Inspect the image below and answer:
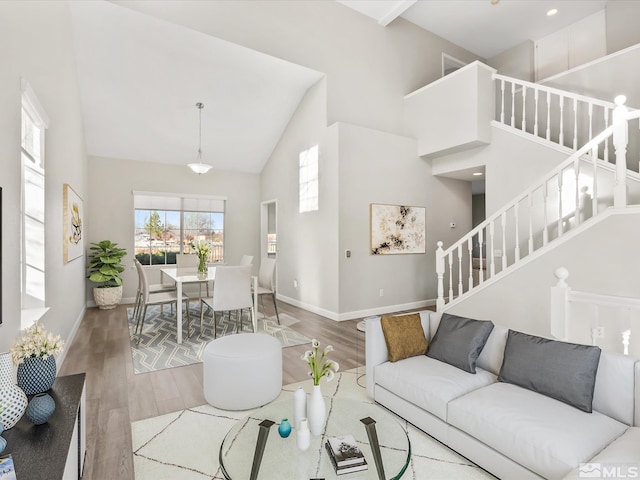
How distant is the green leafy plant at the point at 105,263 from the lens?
229 inches

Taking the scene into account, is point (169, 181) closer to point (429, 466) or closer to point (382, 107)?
point (382, 107)

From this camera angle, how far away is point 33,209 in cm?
290

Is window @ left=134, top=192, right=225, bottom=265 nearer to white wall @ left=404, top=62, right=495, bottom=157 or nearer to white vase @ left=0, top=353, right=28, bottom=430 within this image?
white wall @ left=404, top=62, right=495, bottom=157

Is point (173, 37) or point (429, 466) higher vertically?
point (173, 37)

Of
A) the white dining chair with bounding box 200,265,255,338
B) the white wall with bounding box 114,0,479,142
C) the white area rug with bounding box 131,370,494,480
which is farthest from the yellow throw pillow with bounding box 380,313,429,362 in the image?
the white wall with bounding box 114,0,479,142

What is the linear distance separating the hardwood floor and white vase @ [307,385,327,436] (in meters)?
1.09

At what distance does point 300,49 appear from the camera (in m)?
5.26

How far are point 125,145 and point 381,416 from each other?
6485 millimetres

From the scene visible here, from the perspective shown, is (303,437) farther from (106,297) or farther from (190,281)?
(106,297)

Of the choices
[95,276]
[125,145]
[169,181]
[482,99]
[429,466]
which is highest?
[482,99]

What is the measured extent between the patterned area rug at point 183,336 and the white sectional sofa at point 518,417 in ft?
7.01

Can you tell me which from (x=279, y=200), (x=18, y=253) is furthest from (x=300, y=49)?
(x=18, y=253)

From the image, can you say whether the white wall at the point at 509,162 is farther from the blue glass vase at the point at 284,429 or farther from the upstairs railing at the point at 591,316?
the blue glass vase at the point at 284,429

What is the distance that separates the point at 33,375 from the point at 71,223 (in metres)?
3.06
